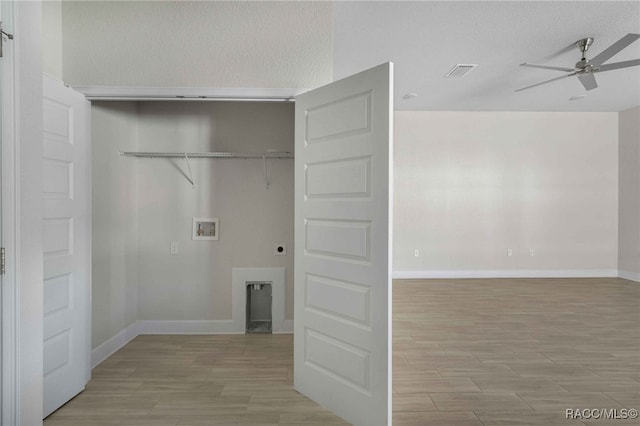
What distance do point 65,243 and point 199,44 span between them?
172 centimetres

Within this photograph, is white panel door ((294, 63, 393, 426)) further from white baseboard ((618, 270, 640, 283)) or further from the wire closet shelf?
white baseboard ((618, 270, 640, 283))

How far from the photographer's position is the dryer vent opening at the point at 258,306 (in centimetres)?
411

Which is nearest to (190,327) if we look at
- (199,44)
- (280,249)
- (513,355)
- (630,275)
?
(280,249)

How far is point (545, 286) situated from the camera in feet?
20.9

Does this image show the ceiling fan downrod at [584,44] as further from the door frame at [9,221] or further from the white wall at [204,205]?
the door frame at [9,221]

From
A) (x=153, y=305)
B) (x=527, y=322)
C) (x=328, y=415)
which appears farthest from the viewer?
(x=527, y=322)

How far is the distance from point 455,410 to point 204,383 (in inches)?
72.4

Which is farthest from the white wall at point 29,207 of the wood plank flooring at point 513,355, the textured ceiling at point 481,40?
the textured ceiling at point 481,40

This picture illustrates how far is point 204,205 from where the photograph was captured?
4.02 metres

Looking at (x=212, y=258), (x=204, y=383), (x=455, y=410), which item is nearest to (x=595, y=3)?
(x=455, y=410)

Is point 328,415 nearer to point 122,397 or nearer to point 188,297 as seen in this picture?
point 122,397

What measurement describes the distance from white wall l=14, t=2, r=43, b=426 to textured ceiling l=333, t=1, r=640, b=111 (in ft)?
8.01

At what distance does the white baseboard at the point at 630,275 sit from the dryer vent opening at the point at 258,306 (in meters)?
6.92

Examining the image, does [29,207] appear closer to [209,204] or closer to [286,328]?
[209,204]
